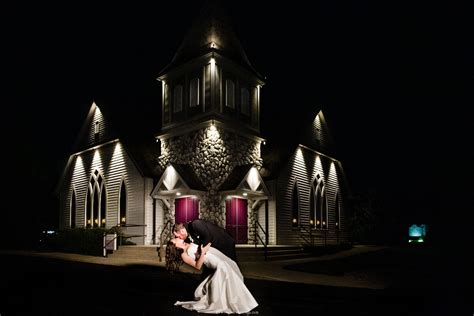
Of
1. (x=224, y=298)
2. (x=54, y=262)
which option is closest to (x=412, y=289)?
(x=224, y=298)

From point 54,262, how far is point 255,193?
8487mm

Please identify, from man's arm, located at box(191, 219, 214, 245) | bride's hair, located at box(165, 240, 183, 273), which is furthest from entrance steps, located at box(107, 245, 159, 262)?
man's arm, located at box(191, 219, 214, 245)

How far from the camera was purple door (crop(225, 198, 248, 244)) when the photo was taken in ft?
69.8

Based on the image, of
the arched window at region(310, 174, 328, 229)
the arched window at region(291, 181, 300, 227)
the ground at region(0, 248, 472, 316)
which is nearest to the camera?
Result: the ground at region(0, 248, 472, 316)

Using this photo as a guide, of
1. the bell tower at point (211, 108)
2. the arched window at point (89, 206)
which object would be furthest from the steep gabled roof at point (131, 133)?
→ the arched window at point (89, 206)

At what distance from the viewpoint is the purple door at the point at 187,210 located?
2109 centimetres

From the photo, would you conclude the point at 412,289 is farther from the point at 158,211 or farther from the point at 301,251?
the point at 158,211

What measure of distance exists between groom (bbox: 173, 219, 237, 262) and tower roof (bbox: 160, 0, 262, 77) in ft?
50.5

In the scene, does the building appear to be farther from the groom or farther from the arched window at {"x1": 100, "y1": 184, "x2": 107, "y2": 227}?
the groom

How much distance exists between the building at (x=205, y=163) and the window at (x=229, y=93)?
83 mm

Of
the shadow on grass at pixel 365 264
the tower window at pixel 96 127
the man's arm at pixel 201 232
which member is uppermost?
the tower window at pixel 96 127

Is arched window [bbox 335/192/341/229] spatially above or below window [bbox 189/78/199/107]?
below

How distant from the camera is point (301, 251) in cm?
2156

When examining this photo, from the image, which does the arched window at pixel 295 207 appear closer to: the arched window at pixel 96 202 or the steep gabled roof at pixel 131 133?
the steep gabled roof at pixel 131 133
